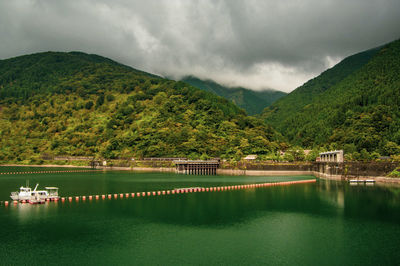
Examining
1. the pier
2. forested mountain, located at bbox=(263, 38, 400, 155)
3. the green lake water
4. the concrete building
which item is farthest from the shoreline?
forested mountain, located at bbox=(263, 38, 400, 155)

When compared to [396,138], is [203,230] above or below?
below

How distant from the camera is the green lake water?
29.4 m

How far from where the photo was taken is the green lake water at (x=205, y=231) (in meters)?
29.4

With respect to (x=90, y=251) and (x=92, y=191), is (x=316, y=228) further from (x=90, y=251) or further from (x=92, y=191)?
(x=92, y=191)

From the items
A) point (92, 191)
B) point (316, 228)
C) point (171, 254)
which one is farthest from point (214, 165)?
point (171, 254)

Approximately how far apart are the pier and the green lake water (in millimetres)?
63343

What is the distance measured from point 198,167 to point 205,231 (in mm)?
87807

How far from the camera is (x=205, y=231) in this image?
123 feet

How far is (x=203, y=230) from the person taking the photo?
3778 cm

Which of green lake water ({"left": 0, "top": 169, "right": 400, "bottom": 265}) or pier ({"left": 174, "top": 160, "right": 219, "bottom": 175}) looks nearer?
green lake water ({"left": 0, "top": 169, "right": 400, "bottom": 265})

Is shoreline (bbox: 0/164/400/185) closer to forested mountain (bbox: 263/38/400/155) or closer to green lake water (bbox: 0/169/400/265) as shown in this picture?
green lake water (bbox: 0/169/400/265)

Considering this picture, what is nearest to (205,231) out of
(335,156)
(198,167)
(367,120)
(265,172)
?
(335,156)

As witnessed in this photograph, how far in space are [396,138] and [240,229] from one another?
4326 inches

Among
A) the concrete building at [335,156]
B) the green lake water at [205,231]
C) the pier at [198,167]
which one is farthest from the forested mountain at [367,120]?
the green lake water at [205,231]
